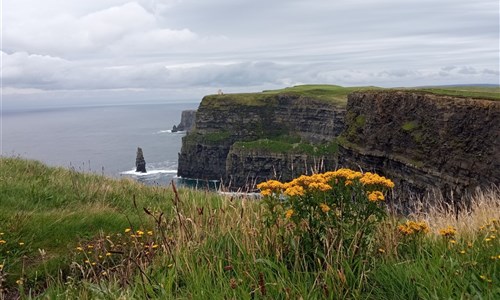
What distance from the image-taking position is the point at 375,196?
4.85 m

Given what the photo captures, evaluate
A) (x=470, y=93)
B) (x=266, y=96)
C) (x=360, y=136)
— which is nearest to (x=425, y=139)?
(x=470, y=93)

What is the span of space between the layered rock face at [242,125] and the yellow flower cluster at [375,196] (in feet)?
432

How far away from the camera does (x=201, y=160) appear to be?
155875 mm

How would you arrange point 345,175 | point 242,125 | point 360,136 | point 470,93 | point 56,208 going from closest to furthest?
point 345,175
point 56,208
point 470,93
point 360,136
point 242,125

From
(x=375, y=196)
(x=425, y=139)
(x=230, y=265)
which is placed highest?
(x=375, y=196)

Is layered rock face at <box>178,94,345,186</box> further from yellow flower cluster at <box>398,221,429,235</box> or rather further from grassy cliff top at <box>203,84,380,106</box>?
yellow flower cluster at <box>398,221,429,235</box>

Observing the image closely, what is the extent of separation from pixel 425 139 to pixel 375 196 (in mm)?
68271

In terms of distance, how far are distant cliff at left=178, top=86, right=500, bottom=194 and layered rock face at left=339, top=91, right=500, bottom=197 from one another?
0.46 ft

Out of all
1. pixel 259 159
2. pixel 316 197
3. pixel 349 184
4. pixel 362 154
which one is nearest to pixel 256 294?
pixel 316 197

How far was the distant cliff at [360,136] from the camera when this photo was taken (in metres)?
57.7

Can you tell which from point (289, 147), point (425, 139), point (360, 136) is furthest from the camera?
point (289, 147)

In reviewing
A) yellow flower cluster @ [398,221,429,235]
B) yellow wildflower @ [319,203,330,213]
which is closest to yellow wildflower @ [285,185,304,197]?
yellow wildflower @ [319,203,330,213]

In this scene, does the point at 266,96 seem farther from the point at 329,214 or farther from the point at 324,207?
the point at 324,207

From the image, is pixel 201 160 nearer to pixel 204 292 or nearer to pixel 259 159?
pixel 259 159
